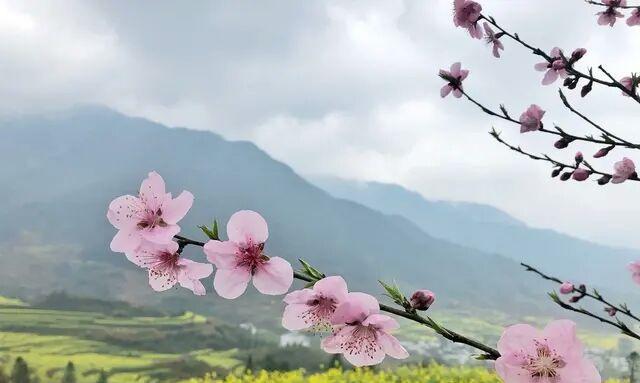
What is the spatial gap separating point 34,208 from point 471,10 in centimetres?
1267

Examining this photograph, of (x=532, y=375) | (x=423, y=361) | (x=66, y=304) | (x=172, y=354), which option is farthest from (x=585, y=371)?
(x=66, y=304)

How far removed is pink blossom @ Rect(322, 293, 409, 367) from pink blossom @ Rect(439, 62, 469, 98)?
761mm

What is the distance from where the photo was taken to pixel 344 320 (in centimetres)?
62

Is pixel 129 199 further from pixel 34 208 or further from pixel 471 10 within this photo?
pixel 34 208

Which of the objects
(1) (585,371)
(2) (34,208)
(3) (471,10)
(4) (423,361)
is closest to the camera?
(1) (585,371)

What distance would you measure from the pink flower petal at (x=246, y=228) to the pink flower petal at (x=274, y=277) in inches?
1.2

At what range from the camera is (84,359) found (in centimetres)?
441

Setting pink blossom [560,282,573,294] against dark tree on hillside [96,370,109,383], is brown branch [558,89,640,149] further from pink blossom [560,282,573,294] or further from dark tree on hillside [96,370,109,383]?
dark tree on hillside [96,370,109,383]

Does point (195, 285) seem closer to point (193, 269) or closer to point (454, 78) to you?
point (193, 269)

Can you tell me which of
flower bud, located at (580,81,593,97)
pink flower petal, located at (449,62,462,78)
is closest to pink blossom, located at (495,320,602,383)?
flower bud, located at (580,81,593,97)

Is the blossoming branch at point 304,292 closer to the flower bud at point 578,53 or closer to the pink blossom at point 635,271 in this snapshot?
the flower bud at point 578,53

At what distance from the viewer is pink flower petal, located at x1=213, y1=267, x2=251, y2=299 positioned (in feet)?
2.26

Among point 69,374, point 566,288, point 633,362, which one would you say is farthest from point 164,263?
point 69,374

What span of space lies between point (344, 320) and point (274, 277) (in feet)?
0.31
